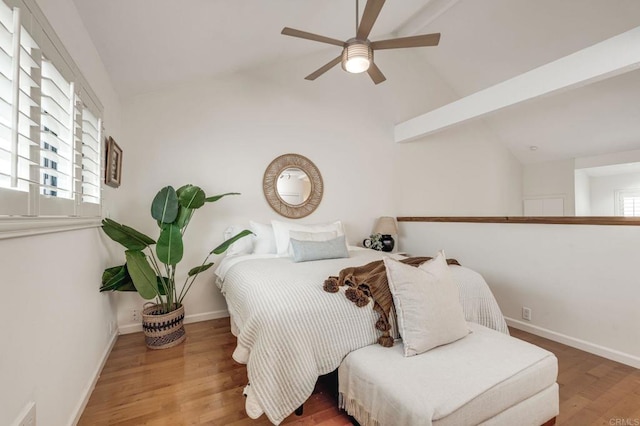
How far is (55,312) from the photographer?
4.52ft

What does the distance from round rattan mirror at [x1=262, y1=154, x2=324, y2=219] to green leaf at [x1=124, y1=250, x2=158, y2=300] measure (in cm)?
156

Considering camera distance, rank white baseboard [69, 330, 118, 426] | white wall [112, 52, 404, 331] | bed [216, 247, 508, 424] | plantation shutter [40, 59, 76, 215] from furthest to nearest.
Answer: white wall [112, 52, 404, 331] → white baseboard [69, 330, 118, 426] → bed [216, 247, 508, 424] → plantation shutter [40, 59, 76, 215]

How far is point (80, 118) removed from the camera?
1.72m

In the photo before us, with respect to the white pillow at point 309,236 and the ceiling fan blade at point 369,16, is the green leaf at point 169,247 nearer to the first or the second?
the white pillow at point 309,236

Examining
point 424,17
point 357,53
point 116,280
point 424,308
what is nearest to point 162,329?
point 116,280

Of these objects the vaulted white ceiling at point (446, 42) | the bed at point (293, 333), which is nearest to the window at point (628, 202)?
the vaulted white ceiling at point (446, 42)

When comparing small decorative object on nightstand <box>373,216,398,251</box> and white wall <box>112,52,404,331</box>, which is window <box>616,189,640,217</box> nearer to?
white wall <box>112,52,404,331</box>

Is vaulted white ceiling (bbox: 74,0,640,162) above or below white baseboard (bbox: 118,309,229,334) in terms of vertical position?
above

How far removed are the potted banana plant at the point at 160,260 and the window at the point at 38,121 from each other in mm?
470

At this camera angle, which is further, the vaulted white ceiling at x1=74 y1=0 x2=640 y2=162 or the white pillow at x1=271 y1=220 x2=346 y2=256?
the white pillow at x1=271 y1=220 x2=346 y2=256

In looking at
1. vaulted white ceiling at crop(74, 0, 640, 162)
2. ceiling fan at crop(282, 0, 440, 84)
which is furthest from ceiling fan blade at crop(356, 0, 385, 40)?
vaulted white ceiling at crop(74, 0, 640, 162)

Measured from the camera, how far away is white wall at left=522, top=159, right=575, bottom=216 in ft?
17.0

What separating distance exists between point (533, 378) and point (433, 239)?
2.53m

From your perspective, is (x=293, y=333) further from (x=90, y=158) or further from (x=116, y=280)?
(x=90, y=158)
